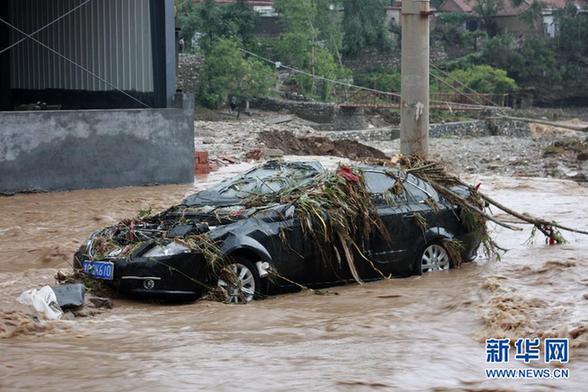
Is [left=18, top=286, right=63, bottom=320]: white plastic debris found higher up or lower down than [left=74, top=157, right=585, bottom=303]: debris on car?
lower down

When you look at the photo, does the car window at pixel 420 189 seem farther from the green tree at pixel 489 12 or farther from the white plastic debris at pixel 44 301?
the green tree at pixel 489 12

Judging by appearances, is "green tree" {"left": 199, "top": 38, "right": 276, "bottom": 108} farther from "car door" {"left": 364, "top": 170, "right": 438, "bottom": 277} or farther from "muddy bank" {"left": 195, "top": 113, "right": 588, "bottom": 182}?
"car door" {"left": 364, "top": 170, "right": 438, "bottom": 277}

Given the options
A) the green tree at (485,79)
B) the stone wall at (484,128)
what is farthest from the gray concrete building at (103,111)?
the green tree at (485,79)

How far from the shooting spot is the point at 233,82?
53.4 m

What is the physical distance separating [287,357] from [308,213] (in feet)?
10.6

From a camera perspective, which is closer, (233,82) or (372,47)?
(233,82)

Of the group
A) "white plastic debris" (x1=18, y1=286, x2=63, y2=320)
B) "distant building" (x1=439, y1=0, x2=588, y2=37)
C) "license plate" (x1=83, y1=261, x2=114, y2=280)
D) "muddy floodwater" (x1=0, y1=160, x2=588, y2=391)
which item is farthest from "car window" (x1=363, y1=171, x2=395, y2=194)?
"distant building" (x1=439, y1=0, x2=588, y2=37)

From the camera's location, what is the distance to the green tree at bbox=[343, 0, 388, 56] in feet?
225

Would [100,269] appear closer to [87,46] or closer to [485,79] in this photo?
[87,46]

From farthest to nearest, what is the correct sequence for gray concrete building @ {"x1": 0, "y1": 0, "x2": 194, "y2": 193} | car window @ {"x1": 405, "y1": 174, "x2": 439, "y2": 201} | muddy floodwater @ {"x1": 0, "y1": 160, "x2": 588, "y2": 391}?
gray concrete building @ {"x1": 0, "y1": 0, "x2": 194, "y2": 193}, car window @ {"x1": 405, "y1": 174, "x2": 439, "y2": 201}, muddy floodwater @ {"x1": 0, "y1": 160, "x2": 588, "y2": 391}

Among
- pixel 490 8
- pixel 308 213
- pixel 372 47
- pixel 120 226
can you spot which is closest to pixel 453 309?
pixel 308 213

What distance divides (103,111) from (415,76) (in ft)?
21.5

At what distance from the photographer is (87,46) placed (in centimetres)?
2419

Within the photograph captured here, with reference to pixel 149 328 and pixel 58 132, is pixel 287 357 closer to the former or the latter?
pixel 149 328
